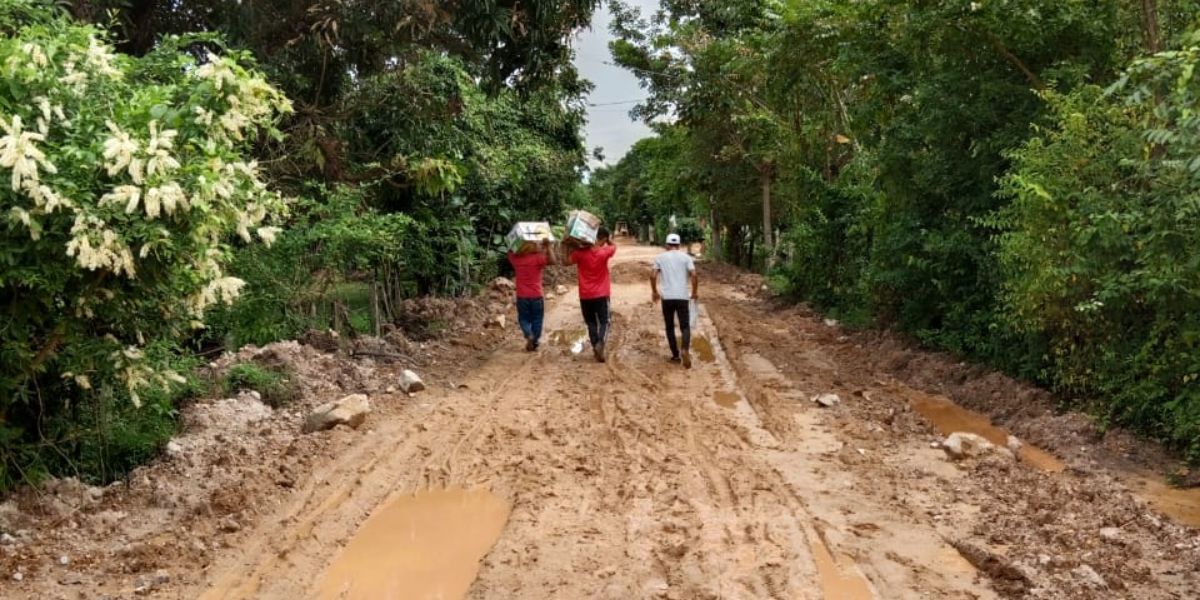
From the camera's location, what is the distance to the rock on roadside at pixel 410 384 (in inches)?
348

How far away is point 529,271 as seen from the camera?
36.5 ft

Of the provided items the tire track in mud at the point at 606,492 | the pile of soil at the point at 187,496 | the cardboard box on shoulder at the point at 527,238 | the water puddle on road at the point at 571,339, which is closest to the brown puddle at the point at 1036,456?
the tire track in mud at the point at 606,492

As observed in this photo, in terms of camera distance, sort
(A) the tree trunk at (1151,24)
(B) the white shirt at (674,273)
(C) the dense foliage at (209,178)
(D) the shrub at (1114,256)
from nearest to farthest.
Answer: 1. (C) the dense foliage at (209,178)
2. (D) the shrub at (1114,256)
3. (A) the tree trunk at (1151,24)
4. (B) the white shirt at (674,273)

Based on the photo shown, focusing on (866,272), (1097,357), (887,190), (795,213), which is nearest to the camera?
(1097,357)

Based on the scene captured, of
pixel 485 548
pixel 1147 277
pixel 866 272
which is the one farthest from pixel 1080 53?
pixel 485 548

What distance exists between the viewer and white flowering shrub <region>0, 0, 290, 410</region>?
4293 millimetres

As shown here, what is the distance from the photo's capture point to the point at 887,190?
38.5 ft

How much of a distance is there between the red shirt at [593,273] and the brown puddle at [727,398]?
244cm

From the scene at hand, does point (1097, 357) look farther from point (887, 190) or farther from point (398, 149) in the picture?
point (398, 149)

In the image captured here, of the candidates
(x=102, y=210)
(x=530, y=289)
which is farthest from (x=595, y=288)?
(x=102, y=210)

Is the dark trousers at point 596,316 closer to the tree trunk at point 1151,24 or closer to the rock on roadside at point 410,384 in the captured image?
the rock on roadside at point 410,384

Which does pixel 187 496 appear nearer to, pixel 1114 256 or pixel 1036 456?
pixel 1036 456

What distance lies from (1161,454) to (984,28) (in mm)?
4609

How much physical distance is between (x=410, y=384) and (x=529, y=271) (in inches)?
111
